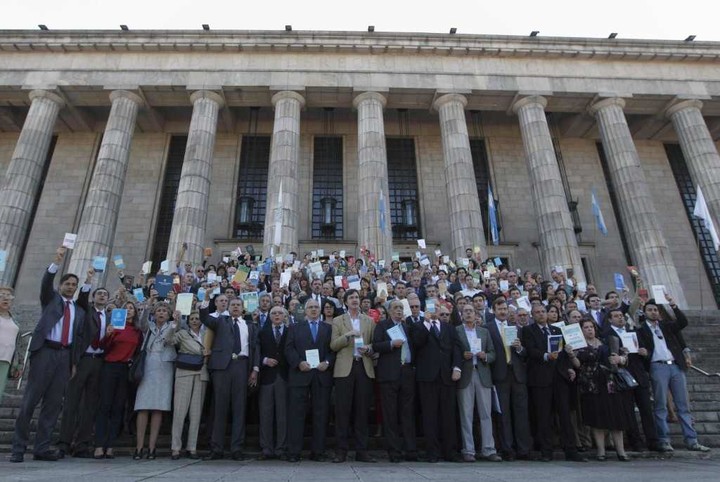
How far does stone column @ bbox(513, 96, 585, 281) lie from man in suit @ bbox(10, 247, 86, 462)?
1706 centimetres

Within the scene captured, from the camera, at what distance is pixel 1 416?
8250 millimetres

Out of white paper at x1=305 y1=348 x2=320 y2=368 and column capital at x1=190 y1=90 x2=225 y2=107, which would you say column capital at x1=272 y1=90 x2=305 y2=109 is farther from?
white paper at x1=305 y1=348 x2=320 y2=368

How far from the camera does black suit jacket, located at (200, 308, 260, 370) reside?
710 cm

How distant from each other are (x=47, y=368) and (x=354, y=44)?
19.9 metres

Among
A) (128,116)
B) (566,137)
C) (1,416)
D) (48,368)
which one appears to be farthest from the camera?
(566,137)

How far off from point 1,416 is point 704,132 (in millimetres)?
27707

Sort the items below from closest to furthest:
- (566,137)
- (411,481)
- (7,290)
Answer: (411,481), (7,290), (566,137)

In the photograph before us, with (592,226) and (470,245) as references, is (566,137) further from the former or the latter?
(470,245)

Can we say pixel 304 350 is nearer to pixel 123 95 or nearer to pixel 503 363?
pixel 503 363

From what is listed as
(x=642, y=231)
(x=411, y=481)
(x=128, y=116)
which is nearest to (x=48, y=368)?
(x=411, y=481)

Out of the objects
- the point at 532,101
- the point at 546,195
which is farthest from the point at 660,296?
the point at 532,101

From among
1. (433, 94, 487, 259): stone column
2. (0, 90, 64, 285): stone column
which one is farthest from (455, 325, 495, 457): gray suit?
(0, 90, 64, 285): stone column

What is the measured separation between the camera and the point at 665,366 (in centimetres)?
819

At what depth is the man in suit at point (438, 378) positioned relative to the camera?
684cm
